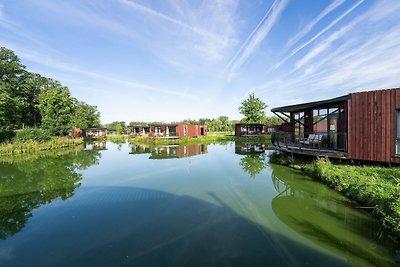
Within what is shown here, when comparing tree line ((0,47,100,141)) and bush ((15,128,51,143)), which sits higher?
tree line ((0,47,100,141))

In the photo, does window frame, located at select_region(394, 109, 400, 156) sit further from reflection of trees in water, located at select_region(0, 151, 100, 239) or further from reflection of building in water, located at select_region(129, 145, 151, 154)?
reflection of building in water, located at select_region(129, 145, 151, 154)

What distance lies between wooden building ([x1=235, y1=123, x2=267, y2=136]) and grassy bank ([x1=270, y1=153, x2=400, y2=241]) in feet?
116

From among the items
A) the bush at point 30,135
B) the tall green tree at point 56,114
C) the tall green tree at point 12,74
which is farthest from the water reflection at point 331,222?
the tall green tree at point 12,74

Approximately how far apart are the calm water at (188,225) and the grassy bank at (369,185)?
0.34 meters

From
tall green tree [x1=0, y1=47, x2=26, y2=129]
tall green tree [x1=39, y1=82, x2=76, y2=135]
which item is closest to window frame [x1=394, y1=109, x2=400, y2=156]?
tall green tree [x1=39, y1=82, x2=76, y2=135]

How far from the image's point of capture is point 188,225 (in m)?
6.01

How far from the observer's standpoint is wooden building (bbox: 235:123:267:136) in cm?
4722

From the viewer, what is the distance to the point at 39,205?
26.5 ft

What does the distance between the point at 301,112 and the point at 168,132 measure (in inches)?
1237

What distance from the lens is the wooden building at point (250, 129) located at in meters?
47.2

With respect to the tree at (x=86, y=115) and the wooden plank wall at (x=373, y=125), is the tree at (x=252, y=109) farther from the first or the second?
the tree at (x=86, y=115)

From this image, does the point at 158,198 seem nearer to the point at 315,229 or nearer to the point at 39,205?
the point at 39,205

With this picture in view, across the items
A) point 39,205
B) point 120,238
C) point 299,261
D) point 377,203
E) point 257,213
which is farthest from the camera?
point 39,205

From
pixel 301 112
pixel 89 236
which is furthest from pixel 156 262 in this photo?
pixel 301 112
